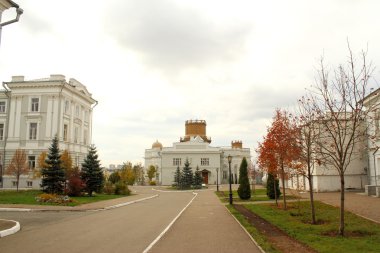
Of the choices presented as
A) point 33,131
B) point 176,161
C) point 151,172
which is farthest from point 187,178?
point 33,131

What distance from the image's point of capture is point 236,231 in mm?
13562

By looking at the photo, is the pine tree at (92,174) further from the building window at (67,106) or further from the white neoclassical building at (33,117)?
the building window at (67,106)

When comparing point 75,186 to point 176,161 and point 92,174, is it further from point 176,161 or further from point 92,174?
point 176,161

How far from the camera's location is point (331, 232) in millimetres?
12422

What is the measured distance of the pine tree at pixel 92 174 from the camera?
3653cm

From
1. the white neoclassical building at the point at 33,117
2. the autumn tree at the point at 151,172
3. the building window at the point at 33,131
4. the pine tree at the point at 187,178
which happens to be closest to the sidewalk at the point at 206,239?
the white neoclassical building at the point at 33,117

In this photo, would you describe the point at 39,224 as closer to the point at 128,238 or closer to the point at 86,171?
the point at 128,238

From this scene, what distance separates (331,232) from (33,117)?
134ft

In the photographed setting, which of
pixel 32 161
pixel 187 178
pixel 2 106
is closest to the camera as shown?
pixel 32 161

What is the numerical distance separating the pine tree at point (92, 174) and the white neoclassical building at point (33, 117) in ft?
26.9

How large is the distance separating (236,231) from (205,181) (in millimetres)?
70670

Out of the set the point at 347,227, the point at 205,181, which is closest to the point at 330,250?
the point at 347,227

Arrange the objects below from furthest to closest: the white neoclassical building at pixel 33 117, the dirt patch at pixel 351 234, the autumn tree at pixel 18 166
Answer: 1. the white neoclassical building at pixel 33 117
2. the autumn tree at pixel 18 166
3. the dirt patch at pixel 351 234

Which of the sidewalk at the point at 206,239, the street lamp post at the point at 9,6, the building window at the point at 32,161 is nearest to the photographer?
the sidewalk at the point at 206,239
